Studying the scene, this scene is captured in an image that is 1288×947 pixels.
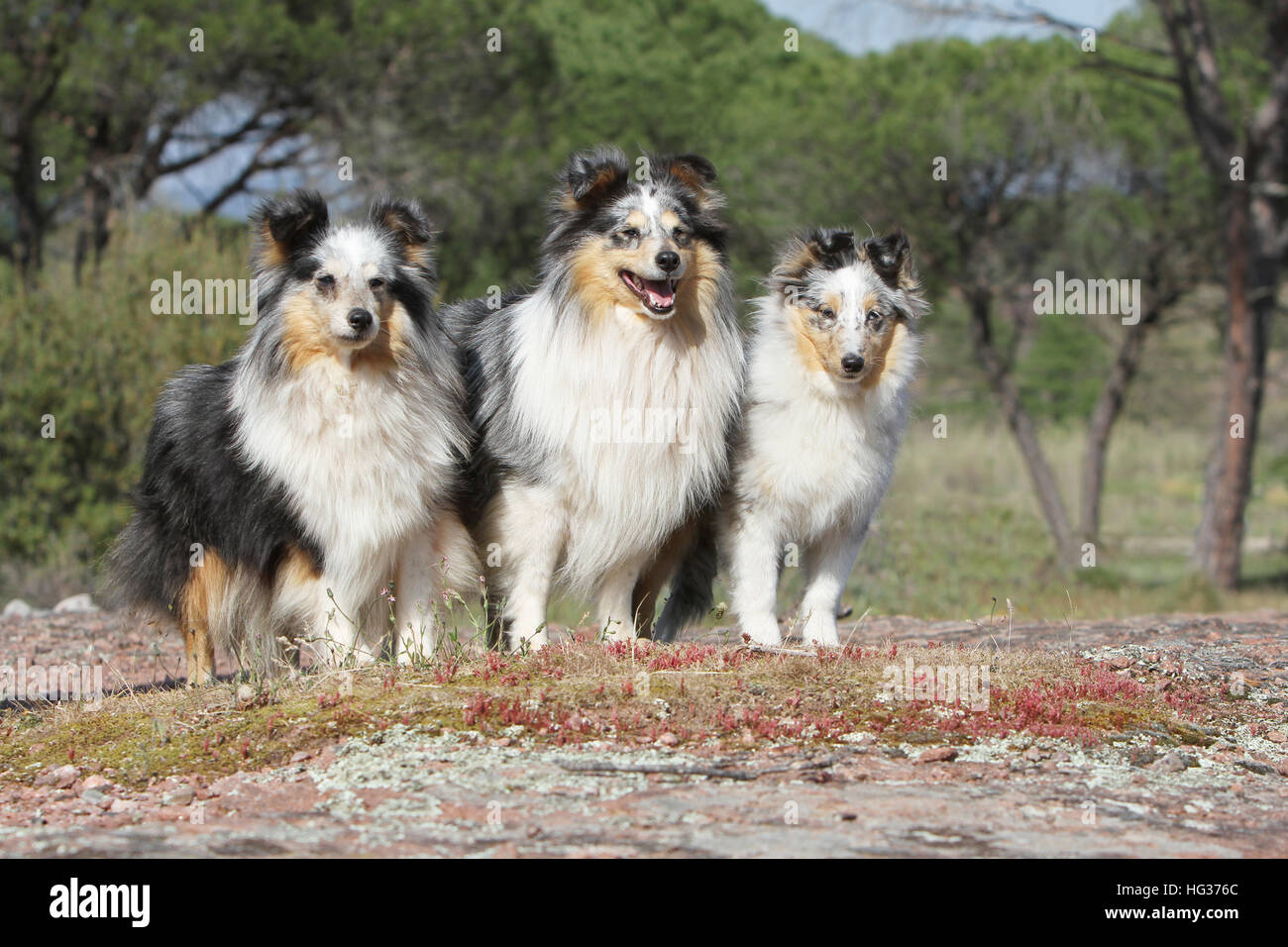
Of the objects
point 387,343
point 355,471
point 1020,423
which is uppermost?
point 1020,423

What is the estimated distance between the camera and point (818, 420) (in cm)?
665

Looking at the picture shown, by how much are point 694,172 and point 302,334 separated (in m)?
2.09

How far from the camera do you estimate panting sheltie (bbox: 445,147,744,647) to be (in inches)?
253

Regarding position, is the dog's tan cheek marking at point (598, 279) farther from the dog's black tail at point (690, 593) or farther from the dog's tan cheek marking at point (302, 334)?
the dog's black tail at point (690, 593)

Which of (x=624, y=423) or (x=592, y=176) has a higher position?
(x=592, y=176)

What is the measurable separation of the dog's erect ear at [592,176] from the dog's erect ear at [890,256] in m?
1.35

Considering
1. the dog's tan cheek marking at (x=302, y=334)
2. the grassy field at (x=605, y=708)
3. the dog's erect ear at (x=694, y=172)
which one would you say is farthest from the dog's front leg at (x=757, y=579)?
the dog's tan cheek marking at (x=302, y=334)

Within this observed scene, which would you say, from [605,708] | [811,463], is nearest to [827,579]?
[811,463]

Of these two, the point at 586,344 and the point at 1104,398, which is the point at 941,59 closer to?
the point at 1104,398

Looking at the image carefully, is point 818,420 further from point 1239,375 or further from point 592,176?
point 1239,375

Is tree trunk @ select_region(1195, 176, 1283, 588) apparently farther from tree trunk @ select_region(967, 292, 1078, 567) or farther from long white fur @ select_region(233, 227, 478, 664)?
long white fur @ select_region(233, 227, 478, 664)

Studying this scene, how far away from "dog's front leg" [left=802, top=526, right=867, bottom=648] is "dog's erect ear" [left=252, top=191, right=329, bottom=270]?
297cm

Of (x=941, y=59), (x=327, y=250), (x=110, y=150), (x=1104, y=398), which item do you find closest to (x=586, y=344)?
(x=327, y=250)

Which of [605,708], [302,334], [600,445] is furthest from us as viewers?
[600,445]
